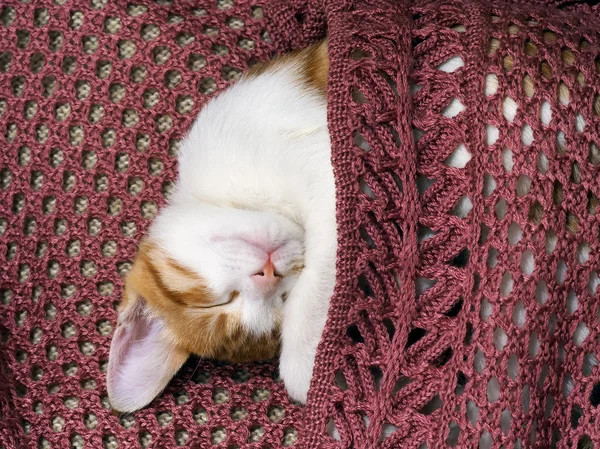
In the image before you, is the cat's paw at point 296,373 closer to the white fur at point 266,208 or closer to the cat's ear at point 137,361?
the white fur at point 266,208

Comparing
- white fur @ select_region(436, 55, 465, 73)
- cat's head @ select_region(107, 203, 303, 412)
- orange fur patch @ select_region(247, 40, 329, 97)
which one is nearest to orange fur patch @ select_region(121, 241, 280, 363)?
cat's head @ select_region(107, 203, 303, 412)

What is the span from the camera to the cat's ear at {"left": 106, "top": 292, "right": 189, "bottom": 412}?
113 centimetres

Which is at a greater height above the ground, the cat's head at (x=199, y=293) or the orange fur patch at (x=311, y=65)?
the orange fur patch at (x=311, y=65)

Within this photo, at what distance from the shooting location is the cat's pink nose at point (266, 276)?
1.11 meters

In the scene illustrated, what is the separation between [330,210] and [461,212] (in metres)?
0.20

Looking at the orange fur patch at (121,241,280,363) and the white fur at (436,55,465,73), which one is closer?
the white fur at (436,55,465,73)

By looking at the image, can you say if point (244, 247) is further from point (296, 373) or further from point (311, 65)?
point (311, 65)

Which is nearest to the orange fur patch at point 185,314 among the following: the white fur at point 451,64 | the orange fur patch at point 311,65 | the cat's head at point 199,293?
the cat's head at point 199,293

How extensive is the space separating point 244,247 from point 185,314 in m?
0.18

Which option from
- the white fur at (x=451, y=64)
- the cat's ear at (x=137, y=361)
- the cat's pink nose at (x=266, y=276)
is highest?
the white fur at (x=451, y=64)

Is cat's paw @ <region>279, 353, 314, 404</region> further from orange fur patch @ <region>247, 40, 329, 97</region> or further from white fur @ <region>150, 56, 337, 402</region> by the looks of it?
orange fur patch @ <region>247, 40, 329, 97</region>

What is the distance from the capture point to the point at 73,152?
1.25 metres

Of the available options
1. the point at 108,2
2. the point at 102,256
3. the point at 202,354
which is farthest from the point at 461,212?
the point at 108,2

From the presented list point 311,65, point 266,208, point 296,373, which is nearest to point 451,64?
point 311,65
